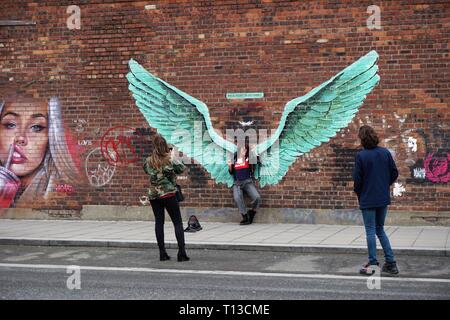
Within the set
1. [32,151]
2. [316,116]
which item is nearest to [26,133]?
[32,151]

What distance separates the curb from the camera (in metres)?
10.6

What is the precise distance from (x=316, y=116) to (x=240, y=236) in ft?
10.5

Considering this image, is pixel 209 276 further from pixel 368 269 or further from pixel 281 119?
pixel 281 119

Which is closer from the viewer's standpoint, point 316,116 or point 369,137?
point 369,137

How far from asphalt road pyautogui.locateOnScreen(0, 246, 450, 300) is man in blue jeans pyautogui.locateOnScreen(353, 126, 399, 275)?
1.12 ft

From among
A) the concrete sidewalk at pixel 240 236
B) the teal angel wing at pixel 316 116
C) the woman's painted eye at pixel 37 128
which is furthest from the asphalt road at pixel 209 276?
the woman's painted eye at pixel 37 128

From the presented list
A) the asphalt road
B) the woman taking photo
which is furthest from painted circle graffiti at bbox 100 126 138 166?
the woman taking photo

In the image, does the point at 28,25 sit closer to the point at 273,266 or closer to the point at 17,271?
the point at 17,271

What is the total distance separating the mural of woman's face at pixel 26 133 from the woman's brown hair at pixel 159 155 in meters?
5.91

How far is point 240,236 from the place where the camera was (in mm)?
12305
